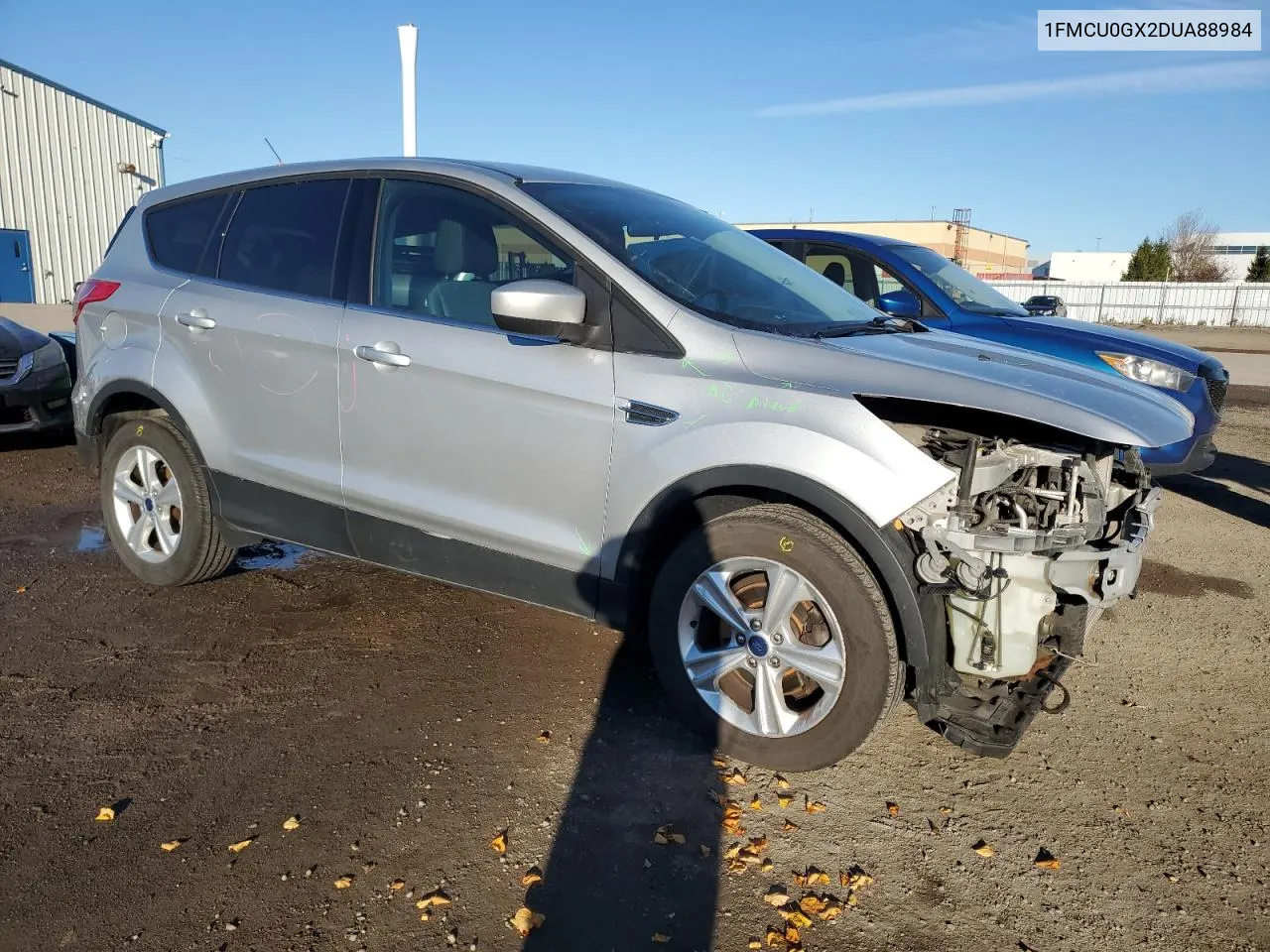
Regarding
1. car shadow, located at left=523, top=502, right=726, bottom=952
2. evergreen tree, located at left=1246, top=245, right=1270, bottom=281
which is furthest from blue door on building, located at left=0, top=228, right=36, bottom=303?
evergreen tree, located at left=1246, top=245, right=1270, bottom=281

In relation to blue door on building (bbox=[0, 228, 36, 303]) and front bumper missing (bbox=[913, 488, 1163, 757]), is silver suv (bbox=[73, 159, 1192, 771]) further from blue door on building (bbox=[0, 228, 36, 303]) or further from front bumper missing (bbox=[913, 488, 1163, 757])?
blue door on building (bbox=[0, 228, 36, 303])

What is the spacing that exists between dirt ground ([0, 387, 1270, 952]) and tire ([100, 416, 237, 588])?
202mm

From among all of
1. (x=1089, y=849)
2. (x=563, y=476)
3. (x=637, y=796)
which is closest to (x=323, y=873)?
(x=637, y=796)

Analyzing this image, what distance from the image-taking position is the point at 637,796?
9.33 ft

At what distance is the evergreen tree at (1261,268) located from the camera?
46969 mm

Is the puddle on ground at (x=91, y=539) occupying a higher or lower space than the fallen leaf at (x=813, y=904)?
higher

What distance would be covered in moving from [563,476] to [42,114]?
97.7 ft

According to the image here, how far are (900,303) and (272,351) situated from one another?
4037 millimetres

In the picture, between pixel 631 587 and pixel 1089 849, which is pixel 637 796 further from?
pixel 1089 849

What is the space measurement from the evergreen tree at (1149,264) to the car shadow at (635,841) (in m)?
50.3

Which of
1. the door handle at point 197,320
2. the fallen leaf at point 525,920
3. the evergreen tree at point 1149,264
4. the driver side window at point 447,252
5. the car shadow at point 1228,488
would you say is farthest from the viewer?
the evergreen tree at point 1149,264

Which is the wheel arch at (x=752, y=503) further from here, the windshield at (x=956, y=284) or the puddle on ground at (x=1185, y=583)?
the windshield at (x=956, y=284)

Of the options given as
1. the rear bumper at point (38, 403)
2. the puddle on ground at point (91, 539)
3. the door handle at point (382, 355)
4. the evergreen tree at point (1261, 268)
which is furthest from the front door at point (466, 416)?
the evergreen tree at point (1261, 268)

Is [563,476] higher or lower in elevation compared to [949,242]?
lower
